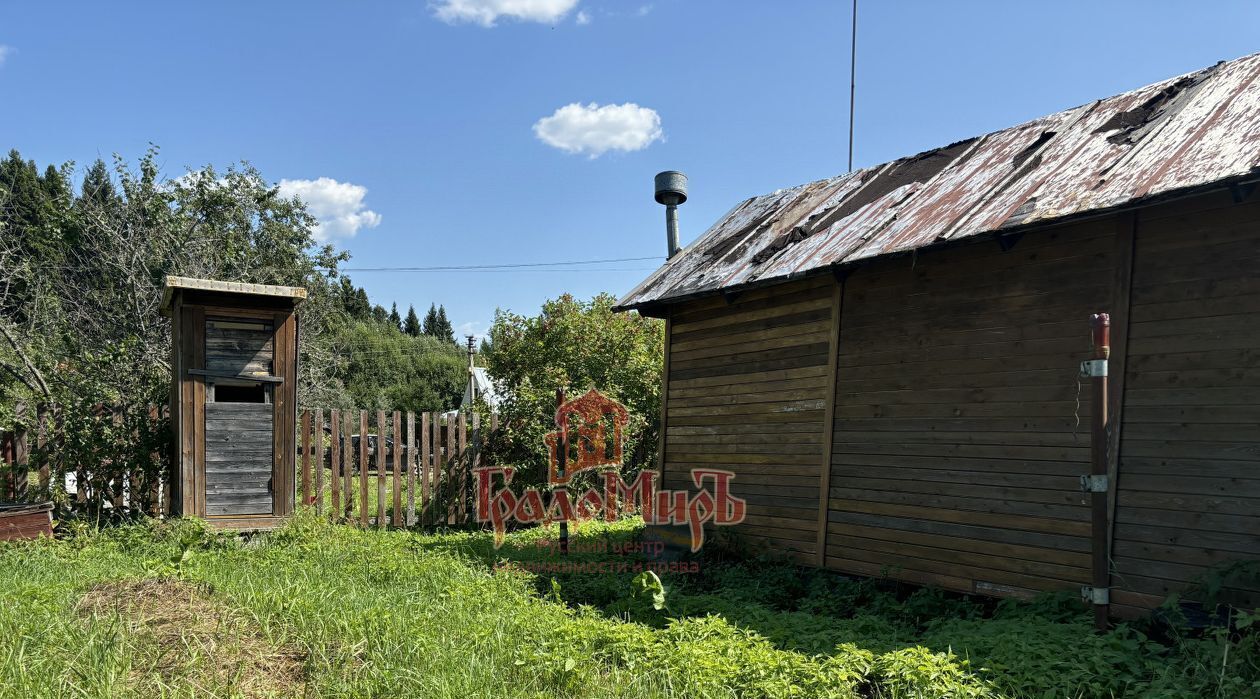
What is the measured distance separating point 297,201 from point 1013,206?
18402 mm

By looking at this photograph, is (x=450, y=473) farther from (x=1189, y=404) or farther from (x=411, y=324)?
(x=411, y=324)

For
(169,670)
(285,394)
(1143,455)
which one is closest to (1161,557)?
(1143,455)

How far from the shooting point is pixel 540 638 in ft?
15.3

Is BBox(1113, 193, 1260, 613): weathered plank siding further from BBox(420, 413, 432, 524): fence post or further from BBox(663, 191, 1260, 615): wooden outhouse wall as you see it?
BBox(420, 413, 432, 524): fence post

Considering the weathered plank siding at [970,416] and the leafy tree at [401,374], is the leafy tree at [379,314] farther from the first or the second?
the weathered plank siding at [970,416]

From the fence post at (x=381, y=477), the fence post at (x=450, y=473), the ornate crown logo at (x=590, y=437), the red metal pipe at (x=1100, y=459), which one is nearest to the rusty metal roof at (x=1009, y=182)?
the red metal pipe at (x=1100, y=459)

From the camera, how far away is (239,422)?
836 centimetres

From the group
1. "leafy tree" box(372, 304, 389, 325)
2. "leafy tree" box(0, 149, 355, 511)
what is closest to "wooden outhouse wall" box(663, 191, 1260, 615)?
"leafy tree" box(0, 149, 355, 511)

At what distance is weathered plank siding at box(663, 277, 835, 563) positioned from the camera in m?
7.32

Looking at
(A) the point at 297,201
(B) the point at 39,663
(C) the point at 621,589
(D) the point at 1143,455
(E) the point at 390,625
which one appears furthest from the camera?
(A) the point at 297,201

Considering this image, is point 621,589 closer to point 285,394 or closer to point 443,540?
point 443,540

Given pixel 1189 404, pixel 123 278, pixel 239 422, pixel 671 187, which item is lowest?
pixel 239 422

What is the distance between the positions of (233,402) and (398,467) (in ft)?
7.49

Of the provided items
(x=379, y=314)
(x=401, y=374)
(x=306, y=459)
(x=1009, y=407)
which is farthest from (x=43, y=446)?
(x=379, y=314)
